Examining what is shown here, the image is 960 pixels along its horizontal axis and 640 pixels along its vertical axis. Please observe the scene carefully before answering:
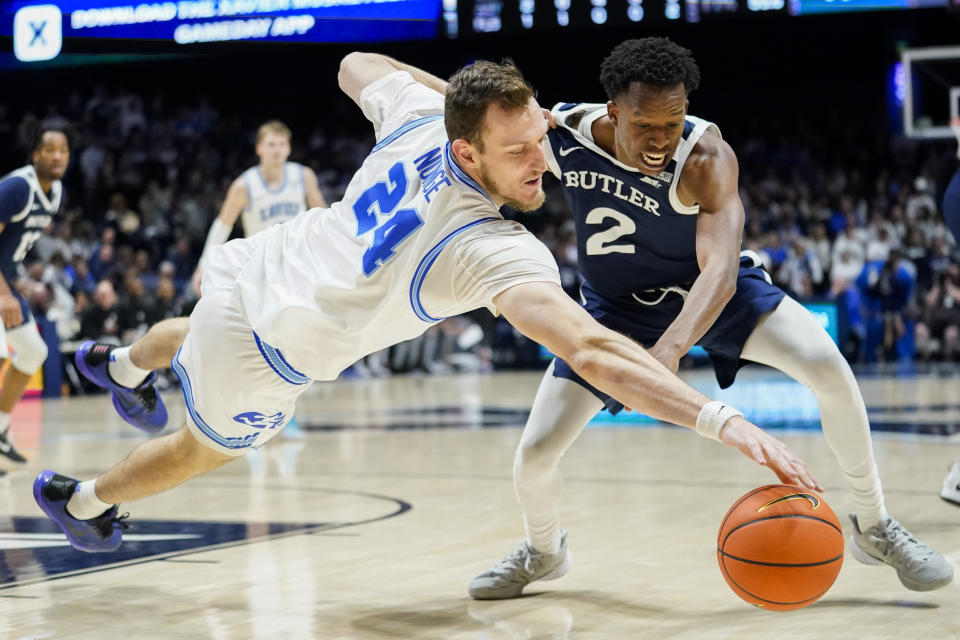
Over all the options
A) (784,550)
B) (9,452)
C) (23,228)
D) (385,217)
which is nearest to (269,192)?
(23,228)

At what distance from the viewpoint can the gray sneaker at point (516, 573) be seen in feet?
13.3

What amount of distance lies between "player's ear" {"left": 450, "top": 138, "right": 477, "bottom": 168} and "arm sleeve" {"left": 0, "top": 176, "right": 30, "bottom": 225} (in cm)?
509

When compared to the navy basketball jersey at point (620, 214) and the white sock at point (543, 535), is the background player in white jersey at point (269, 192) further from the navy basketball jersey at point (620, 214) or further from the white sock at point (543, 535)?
the white sock at point (543, 535)

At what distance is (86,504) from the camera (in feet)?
13.8

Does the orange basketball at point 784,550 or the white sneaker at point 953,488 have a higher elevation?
the orange basketball at point 784,550

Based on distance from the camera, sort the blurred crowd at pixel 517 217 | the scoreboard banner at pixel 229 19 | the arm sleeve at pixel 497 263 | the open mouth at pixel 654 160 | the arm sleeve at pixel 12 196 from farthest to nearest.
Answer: the blurred crowd at pixel 517 217 < the scoreboard banner at pixel 229 19 < the arm sleeve at pixel 12 196 < the open mouth at pixel 654 160 < the arm sleeve at pixel 497 263

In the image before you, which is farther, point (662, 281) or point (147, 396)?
point (147, 396)

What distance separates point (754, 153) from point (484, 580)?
19.2m

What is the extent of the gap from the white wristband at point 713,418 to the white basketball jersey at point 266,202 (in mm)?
6944

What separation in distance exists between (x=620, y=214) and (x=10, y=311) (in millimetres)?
4793

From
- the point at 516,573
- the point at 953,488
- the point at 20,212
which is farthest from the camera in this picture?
the point at 20,212

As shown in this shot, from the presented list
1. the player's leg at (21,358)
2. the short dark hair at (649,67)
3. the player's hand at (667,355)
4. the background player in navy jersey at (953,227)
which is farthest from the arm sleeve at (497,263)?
the player's leg at (21,358)

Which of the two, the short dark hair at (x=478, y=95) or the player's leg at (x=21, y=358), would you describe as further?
the player's leg at (x=21, y=358)

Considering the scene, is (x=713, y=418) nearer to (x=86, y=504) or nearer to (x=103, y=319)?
(x=86, y=504)
